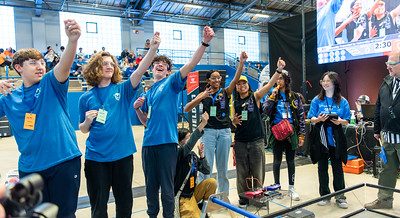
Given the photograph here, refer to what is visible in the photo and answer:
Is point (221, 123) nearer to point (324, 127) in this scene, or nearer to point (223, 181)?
point (223, 181)

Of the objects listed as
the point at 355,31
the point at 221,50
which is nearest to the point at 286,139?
the point at 355,31

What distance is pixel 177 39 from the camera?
56.3 feet

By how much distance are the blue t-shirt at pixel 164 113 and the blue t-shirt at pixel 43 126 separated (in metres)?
0.59

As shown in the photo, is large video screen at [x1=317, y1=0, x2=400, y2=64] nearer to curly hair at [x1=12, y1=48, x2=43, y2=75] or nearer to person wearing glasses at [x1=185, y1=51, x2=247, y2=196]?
person wearing glasses at [x1=185, y1=51, x2=247, y2=196]

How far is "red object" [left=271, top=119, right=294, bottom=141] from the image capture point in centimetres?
326

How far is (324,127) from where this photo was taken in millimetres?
3215

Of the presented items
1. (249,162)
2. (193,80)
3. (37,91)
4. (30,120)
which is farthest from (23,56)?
(193,80)

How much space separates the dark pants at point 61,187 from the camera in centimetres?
163

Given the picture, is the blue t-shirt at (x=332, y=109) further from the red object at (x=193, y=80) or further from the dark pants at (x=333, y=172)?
the red object at (x=193, y=80)

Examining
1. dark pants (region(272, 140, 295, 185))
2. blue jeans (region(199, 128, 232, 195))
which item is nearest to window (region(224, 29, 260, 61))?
dark pants (region(272, 140, 295, 185))

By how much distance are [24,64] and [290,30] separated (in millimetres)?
7430

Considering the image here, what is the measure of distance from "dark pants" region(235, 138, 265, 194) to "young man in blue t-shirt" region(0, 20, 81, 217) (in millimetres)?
1848

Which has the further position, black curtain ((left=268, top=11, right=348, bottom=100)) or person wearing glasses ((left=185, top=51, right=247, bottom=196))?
black curtain ((left=268, top=11, right=348, bottom=100))

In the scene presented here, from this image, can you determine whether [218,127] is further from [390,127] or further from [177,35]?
[177,35]
